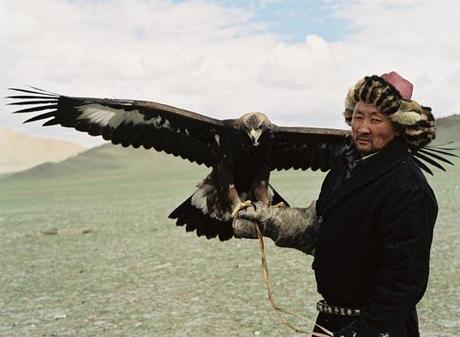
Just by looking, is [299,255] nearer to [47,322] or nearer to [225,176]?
[47,322]

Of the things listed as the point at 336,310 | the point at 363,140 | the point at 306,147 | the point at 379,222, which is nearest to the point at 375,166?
the point at 363,140

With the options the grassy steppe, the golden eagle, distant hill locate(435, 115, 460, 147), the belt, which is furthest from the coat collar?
distant hill locate(435, 115, 460, 147)

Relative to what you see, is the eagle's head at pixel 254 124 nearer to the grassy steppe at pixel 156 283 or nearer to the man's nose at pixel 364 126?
the man's nose at pixel 364 126

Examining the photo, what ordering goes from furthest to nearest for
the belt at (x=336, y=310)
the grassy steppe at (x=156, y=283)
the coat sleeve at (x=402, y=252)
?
the grassy steppe at (x=156, y=283), the belt at (x=336, y=310), the coat sleeve at (x=402, y=252)

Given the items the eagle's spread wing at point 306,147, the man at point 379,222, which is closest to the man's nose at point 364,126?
the man at point 379,222

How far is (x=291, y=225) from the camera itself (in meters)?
3.42

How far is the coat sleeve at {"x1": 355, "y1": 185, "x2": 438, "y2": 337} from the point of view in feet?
8.41

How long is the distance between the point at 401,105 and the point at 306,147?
8.86 ft

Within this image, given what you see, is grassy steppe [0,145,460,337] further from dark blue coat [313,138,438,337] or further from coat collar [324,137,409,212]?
coat collar [324,137,409,212]

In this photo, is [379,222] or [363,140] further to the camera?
[363,140]

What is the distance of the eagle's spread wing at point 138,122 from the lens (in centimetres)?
528

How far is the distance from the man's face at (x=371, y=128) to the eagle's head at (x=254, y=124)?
1839 mm

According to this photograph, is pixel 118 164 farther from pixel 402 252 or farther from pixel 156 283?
pixel 402 252

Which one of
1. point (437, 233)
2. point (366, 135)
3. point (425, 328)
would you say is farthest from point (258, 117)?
point (437, 233)
